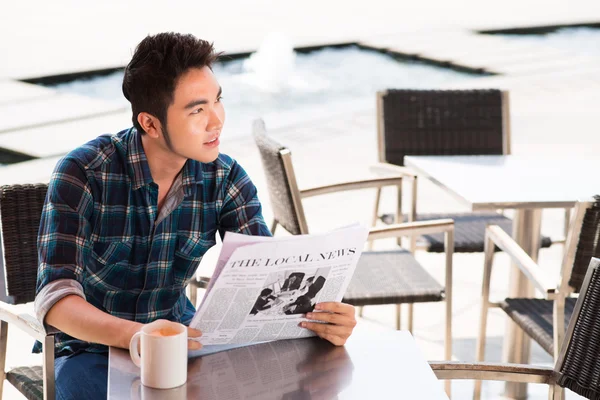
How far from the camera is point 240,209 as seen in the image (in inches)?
72.4

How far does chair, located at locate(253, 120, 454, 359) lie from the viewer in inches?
101

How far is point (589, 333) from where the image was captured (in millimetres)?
1608

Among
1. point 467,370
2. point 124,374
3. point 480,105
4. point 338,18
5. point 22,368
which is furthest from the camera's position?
point 338,18

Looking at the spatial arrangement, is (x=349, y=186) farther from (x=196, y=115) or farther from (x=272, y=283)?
(x=272, y=283)

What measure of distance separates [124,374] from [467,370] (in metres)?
0.62

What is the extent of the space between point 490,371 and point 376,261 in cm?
129

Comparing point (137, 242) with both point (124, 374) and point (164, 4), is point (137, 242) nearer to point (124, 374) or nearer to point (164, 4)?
point (124, 374)

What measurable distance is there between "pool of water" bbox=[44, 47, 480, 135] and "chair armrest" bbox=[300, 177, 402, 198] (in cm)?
367

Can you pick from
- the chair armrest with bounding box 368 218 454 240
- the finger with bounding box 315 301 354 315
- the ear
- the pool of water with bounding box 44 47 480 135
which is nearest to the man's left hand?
the finger with bounding box 315 301 354 315

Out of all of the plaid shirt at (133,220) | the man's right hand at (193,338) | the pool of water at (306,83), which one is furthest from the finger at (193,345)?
the pool of water at (306,83)

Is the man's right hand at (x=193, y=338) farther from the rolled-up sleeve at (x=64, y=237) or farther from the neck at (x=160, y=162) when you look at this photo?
the neck at (x=160, y=162)

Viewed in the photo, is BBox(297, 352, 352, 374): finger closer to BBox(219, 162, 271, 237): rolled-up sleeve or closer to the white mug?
the white mug

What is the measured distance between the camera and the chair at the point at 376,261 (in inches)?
101

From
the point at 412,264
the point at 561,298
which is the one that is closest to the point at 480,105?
the point at 412,264
